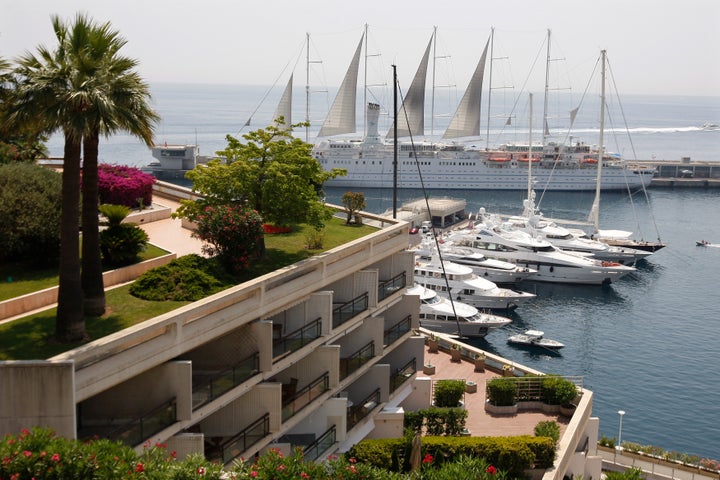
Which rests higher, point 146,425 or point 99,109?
point 99,109

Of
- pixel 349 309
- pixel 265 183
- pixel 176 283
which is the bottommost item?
pixel 349 309

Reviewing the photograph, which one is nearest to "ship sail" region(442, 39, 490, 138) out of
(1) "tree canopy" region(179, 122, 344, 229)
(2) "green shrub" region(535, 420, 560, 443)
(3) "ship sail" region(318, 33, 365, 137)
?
(3) "ship sail" region(318, 33, 365, 137)

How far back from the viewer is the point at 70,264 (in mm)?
12250

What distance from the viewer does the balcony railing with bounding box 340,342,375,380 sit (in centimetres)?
1773

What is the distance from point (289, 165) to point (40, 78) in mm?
6841

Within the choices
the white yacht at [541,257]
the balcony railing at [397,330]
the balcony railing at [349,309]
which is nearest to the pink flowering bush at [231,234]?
the balcony railing at [349,309]

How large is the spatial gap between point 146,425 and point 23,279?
431cm

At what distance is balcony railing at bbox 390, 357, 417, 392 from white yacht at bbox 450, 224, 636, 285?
123 ft

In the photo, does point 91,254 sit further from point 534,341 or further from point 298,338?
point 534,341

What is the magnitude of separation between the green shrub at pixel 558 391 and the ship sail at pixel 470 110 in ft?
253

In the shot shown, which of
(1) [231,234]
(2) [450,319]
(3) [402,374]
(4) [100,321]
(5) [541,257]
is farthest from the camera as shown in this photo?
(5) [541,257]

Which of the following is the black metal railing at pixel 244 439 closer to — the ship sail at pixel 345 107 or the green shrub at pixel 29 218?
the green shrub at pixel 29 218

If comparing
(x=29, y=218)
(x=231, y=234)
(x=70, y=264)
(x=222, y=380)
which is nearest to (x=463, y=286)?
(x=231, y=234)

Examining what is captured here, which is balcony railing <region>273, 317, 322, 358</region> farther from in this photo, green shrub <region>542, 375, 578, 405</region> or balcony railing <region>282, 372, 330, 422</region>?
green shrub <region>542, 375, 578, 405</region>
